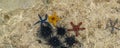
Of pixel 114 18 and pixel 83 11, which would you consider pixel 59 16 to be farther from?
pixel 114 18

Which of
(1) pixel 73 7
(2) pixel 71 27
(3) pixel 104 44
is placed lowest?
(3) pixel 104 44

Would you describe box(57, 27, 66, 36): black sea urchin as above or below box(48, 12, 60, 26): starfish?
below

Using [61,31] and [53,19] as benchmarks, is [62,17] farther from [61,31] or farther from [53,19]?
[61,31]

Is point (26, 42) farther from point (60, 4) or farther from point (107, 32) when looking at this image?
→ point (107, 32)

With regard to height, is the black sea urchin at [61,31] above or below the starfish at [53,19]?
below

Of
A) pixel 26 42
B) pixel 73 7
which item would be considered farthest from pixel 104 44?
pixel 26 42

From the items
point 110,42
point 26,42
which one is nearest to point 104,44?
point 110,42

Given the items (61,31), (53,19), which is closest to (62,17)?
(53,19)

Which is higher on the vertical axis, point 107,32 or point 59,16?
point 59,16
